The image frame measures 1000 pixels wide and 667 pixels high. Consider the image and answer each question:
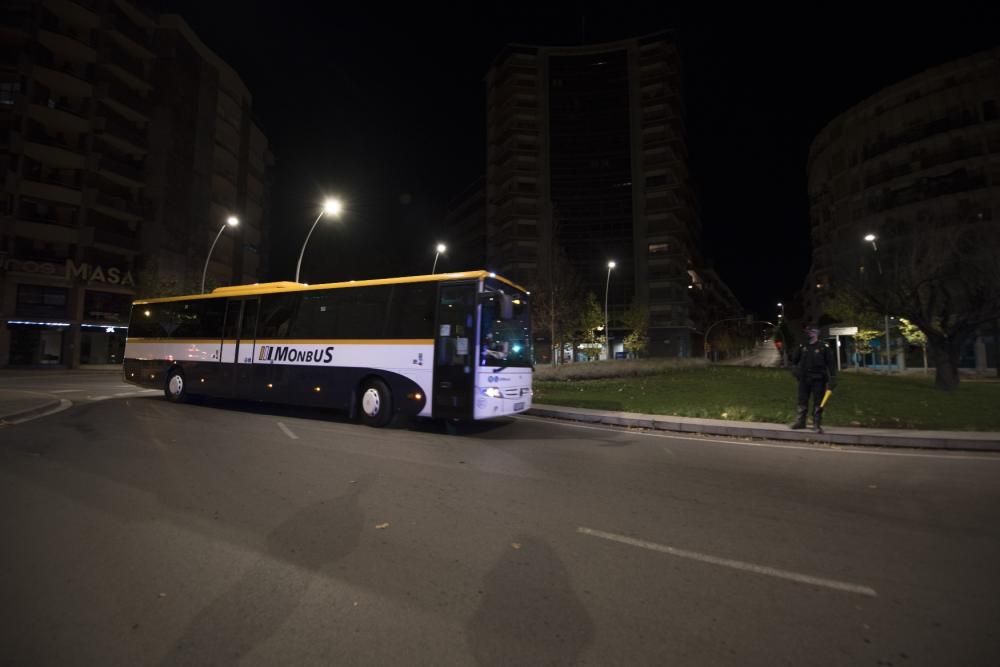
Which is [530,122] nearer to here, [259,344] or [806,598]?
[259,344]

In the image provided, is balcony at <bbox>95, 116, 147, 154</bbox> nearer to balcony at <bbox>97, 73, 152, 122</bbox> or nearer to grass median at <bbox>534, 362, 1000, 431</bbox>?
balcony at <bbox>97, 73, 152, 122</bbox>

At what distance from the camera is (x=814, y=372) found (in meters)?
9.16

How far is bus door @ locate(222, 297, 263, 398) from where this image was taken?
11812 millimetres

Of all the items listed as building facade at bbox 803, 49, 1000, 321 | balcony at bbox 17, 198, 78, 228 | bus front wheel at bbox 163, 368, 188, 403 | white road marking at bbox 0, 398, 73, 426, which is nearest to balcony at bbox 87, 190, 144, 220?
balcony at bbox 17, 198, 78, 228

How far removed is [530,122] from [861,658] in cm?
7167

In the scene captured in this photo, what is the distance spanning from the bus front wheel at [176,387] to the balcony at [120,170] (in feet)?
119

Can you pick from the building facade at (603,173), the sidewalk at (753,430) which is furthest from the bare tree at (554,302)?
the building facade at (603,173)

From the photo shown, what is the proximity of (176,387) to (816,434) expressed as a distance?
53.5ft

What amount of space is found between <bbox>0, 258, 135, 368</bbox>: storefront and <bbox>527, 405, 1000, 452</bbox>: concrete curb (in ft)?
140

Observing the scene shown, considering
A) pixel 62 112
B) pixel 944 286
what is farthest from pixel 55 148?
pixel 944 286

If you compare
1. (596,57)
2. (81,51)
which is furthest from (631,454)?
(596,57)

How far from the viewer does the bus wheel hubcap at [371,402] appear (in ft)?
32.4

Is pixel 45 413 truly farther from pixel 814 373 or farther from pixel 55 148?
pixel 55 148

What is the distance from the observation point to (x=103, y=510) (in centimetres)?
452
